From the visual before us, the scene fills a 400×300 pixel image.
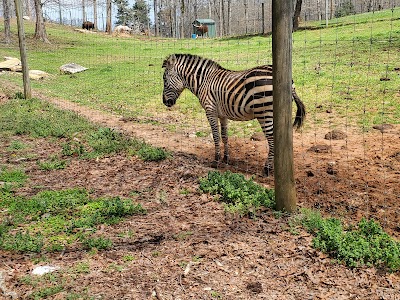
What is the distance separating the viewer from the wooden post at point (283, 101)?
13.5 feet

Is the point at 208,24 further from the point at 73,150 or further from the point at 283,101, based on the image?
the point at 283,101

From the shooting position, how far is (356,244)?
146 inches

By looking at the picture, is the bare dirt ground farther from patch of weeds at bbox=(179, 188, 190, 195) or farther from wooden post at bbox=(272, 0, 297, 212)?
wooden post at bbox=(272, 0, 297, 212)

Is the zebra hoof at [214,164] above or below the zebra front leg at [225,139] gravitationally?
below

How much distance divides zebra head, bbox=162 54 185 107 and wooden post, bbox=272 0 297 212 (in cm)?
378

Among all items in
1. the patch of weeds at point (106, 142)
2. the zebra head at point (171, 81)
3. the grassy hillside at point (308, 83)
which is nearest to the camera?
the patch of weeds at point (106, 142)

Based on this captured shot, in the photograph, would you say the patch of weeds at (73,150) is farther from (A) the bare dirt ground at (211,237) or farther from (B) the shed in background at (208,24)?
(B) the shed in background at (208,24)

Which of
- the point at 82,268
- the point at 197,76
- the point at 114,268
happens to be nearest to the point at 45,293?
the point at 82,268

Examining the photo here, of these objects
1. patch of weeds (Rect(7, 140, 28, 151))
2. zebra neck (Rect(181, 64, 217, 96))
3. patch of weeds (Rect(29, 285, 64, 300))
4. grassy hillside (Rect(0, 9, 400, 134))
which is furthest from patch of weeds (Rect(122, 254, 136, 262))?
patch of weeds (Rect(7, 140, 28, 151))

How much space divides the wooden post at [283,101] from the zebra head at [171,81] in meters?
3.78

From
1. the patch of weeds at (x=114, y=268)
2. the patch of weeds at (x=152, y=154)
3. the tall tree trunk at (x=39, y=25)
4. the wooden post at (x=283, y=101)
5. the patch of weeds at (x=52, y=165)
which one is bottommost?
the patch of weeds at (x=114, y=268)

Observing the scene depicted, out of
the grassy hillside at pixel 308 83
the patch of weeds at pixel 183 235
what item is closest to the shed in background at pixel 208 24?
the grassy hillside at pixel 308 83

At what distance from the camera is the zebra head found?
7797mm

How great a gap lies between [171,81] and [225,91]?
53.8 inches
